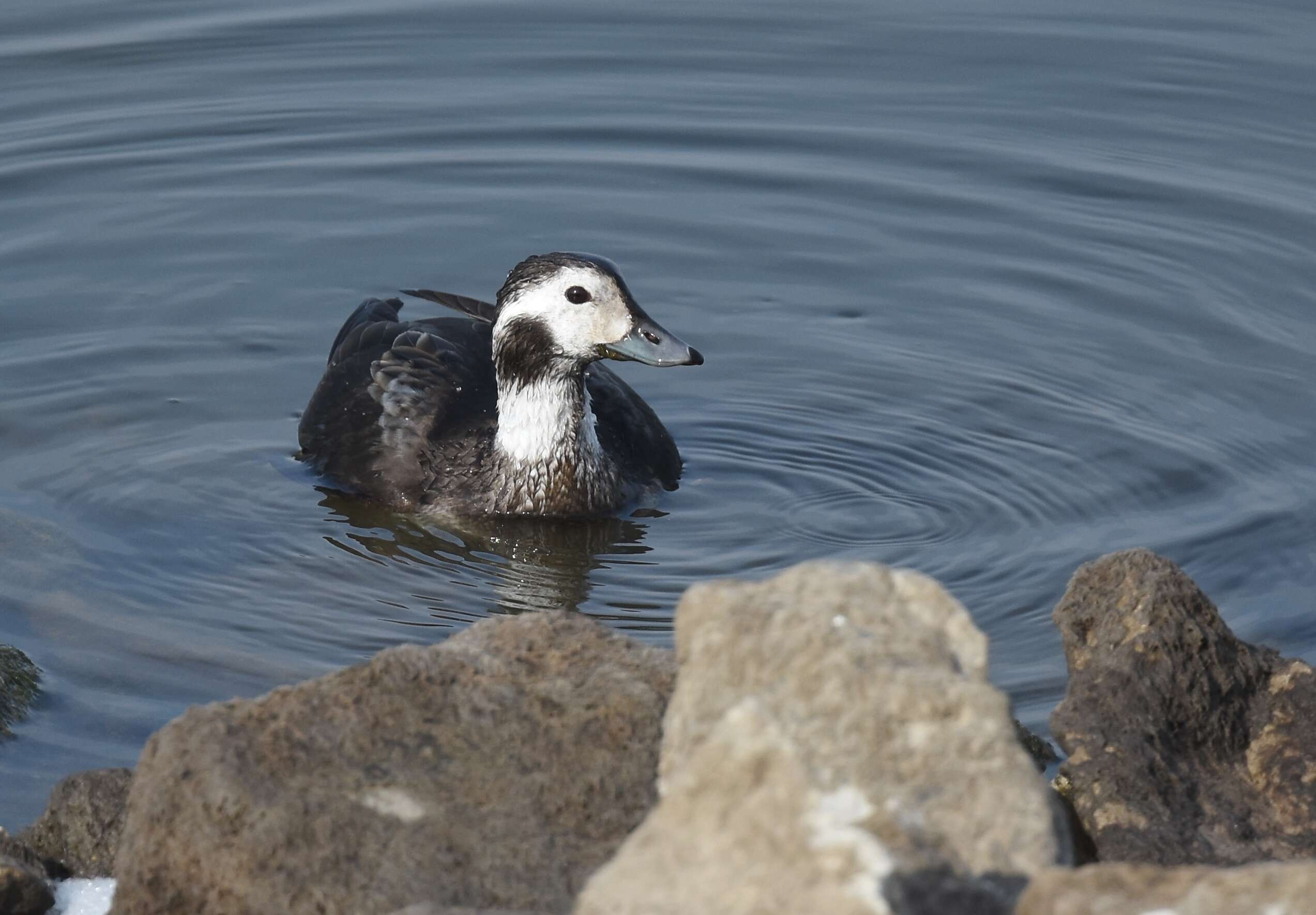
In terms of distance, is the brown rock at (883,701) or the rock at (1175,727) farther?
the rock at (1175,727)

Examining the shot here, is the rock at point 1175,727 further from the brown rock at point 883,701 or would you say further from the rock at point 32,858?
the rock at point 32,858

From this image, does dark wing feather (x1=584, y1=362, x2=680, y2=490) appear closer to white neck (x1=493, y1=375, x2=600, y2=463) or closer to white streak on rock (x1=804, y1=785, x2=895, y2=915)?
white neck (x1=493, y1=375, x2=600, y2=463)

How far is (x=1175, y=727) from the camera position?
15.1ft

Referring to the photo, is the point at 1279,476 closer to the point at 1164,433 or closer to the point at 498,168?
the point at 1164,433

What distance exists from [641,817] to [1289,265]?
7546mm

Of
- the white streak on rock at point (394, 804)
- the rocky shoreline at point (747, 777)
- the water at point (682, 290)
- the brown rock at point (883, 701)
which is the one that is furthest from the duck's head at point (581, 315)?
the brown rock at point (883, 701)

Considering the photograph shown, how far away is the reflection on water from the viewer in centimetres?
720

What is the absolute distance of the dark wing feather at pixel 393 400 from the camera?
815cm

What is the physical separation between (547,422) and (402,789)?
15.2 ft

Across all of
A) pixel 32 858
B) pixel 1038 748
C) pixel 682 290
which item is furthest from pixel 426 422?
pixel 32 858

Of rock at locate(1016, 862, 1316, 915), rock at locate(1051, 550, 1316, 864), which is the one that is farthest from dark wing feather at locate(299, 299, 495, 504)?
rock at locate(1016, 862, 1316, 915)

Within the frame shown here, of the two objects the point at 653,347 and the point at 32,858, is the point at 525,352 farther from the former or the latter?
the point at 32,858

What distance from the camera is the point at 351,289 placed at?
10.2 metres

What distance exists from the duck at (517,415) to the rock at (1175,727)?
10.7ft
